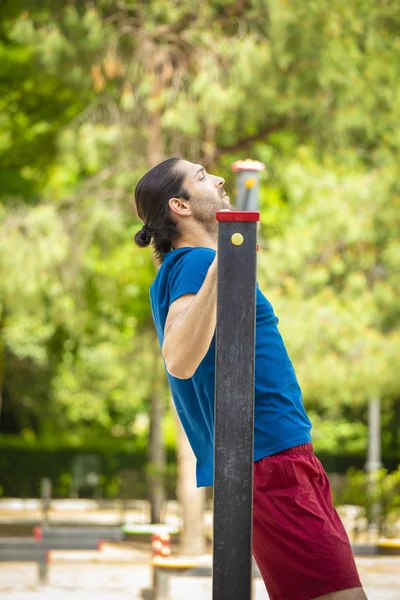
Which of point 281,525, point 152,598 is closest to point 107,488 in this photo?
point 152,598

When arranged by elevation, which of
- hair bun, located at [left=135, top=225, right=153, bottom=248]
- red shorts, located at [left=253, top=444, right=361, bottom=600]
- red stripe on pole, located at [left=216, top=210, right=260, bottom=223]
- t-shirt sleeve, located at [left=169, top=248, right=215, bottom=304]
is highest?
hair bun, located at [left=135, top=225, right=153, bottom=248]

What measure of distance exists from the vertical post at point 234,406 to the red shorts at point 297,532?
0.97ft

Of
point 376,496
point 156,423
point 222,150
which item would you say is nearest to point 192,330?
point 222,150

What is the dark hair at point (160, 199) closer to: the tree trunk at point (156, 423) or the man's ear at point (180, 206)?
the man's ear at point (180, 206)

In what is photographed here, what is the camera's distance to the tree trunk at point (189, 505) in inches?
566

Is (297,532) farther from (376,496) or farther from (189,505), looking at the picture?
(376,496)

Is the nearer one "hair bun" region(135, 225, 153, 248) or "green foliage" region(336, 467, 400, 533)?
"hair bun" region(135, 225, 153, 248)

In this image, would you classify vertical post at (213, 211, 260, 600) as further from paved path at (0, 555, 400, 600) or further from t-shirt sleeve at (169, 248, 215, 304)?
paved path at (0, 555, 400, 600)

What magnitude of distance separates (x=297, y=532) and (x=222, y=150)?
12856 mm

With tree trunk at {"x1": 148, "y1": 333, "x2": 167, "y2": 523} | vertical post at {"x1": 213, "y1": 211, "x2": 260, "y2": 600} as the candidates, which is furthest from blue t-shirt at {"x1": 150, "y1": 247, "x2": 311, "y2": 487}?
tree trunk at {"x1": 148, "y1": 333, "x2": 167, "y2": 523}

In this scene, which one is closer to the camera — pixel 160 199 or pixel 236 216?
pixel 236 216

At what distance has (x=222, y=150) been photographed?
1520cm

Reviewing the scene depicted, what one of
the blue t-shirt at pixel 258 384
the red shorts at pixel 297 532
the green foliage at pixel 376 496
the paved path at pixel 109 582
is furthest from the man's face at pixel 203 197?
the green foliage at pixel 376 496

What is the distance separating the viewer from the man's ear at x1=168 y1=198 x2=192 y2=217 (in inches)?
112
